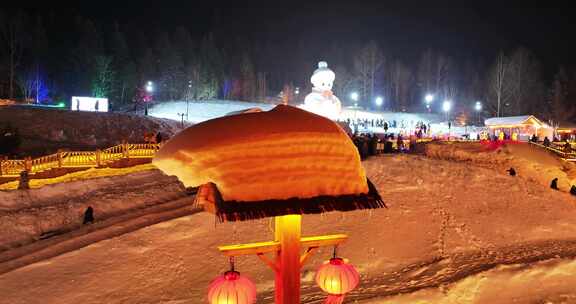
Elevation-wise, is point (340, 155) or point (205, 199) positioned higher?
point (340, 155)

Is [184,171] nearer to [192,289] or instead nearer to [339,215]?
[192,289]

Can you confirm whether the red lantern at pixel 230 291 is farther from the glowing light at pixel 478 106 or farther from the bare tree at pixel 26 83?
the glowing light at pixel 478 106

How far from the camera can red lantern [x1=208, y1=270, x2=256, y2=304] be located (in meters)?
4.86

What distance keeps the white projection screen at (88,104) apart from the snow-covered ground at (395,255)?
2998 cm

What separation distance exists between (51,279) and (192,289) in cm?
390

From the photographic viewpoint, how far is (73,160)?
69.1 feet

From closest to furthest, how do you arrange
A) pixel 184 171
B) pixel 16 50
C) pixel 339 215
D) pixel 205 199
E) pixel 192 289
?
pixel 184 171, pixel 205 199, pixel 192 289, pixel 339 215, pixel 16 50

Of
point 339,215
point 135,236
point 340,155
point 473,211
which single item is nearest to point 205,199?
point 340,155

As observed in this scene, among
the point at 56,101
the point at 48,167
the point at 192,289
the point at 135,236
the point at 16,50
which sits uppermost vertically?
the point at 16,50

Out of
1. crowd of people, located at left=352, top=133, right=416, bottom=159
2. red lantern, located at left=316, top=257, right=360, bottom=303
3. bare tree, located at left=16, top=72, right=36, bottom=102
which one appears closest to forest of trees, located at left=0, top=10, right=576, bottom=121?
bare tree, located at left=16, top=72, right=36, bottom=102

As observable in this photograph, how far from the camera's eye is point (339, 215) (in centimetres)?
1495

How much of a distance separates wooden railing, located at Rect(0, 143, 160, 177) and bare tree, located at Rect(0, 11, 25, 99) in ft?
110

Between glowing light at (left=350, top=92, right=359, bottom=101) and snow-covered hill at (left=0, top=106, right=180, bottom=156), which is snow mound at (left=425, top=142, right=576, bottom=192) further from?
glowing light at (left=350, top=92, right=359, bottom=101)

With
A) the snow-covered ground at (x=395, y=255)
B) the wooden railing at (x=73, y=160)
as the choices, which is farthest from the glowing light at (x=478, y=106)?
the wooden railing at (x=73, y=160)
